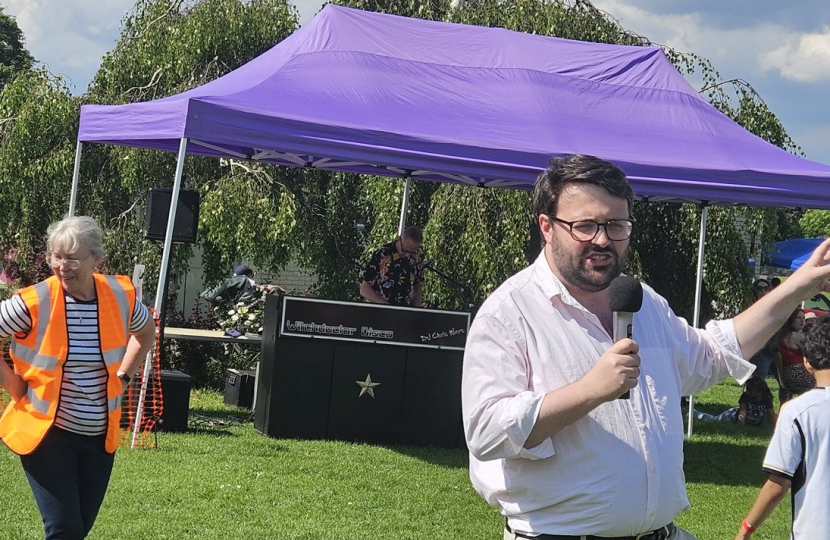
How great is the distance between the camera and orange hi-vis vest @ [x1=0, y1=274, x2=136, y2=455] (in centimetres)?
423

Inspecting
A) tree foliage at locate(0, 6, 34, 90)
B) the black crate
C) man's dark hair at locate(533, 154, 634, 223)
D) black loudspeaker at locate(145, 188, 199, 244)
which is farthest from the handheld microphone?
tree foliage at locate(0, 6, 34, 90)

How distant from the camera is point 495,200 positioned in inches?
537

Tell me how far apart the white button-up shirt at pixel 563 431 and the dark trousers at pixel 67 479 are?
7.09ft

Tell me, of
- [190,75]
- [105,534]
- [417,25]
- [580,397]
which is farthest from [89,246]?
[190,75]

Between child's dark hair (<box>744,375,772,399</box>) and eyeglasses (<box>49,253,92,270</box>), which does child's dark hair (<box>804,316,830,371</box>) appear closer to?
eyeglasses (<box>49,253,92,270</box>)

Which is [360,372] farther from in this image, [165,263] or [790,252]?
[790,252]

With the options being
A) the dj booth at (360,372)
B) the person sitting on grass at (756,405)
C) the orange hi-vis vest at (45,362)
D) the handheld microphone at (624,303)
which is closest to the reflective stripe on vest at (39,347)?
the orange hi-vis vest at (45,362)

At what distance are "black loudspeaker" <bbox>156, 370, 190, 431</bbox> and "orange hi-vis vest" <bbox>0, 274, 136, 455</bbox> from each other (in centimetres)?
498

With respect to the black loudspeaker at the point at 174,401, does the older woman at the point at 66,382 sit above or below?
above

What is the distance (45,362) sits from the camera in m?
4.30

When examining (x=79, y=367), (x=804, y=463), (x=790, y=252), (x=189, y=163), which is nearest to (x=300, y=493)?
(x=79, y=367)

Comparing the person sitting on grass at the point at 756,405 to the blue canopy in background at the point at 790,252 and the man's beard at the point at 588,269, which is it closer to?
the blue canopy in background at the point at 790,252

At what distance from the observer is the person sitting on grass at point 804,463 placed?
12.1ft

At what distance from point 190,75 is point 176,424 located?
7.02 meters
